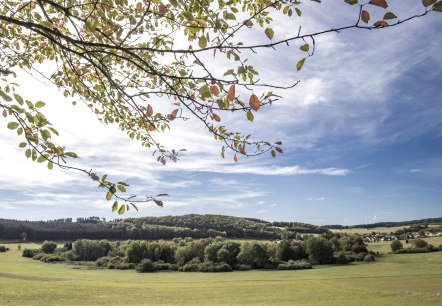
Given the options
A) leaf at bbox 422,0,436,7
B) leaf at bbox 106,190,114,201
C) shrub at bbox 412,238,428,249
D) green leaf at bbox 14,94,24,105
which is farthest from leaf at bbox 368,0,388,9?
shrub at bbox 412,238,428,249

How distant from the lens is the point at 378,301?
4044 cm

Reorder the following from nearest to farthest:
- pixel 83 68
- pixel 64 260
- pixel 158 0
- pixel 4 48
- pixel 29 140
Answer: pixel 158 0
pixel 29 140
pixel 83 68
pixel 4 48
pixel 64 260

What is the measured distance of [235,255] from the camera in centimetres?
9525

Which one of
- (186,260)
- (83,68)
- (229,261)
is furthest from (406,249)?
(83,68)

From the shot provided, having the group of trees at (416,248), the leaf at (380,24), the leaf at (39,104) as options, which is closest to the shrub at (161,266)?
the group of trees at (416,248)

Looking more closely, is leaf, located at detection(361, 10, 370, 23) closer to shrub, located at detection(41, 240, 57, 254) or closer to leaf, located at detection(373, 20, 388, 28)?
leaf, located at detection(373, 20, 388, 28)

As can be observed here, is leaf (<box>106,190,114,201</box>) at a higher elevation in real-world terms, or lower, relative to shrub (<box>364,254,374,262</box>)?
higher

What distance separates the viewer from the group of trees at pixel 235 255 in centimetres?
9038

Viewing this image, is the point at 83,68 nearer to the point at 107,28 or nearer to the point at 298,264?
the point at 107,28

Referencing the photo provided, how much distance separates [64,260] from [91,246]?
343 inches

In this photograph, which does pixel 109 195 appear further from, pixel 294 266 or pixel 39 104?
pixel 294 266

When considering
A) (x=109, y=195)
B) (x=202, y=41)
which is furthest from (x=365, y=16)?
(x=109, y=195)

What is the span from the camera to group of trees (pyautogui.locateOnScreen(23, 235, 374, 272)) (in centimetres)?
9038

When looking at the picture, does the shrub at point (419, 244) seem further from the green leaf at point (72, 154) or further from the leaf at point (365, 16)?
the green leaf at point (72, 154)
